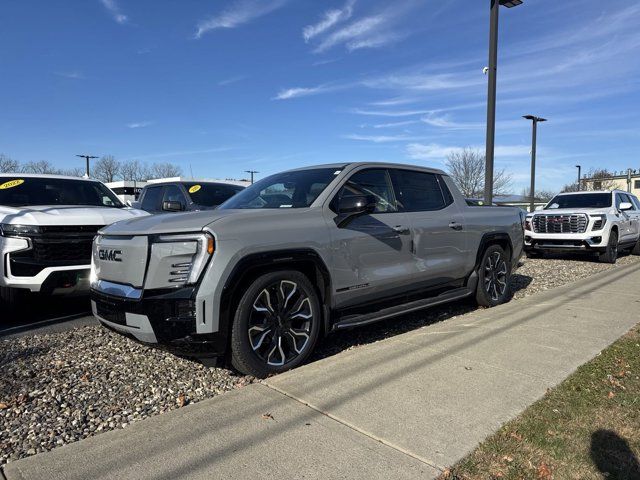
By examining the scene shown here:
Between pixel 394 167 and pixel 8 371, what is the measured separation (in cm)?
400

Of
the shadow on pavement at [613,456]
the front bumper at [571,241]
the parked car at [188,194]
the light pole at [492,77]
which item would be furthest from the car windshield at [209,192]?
the front bumper at [571,241]

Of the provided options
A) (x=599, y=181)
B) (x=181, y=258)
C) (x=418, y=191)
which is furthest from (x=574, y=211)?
(x=599, y=181)

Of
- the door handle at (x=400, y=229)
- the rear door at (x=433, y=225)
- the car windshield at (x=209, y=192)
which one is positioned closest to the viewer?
the door handle at (x=400, y=229)

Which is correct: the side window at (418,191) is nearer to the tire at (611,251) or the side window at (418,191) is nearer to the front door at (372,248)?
the front door at (372,248)

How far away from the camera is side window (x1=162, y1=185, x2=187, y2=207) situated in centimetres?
894

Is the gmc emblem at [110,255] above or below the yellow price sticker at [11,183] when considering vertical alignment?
below

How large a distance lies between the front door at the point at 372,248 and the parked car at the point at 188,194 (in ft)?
14.1

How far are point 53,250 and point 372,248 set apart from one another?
11.6 ft

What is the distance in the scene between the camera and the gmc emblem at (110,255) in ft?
12.5

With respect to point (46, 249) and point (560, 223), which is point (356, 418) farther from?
point (560, 223)

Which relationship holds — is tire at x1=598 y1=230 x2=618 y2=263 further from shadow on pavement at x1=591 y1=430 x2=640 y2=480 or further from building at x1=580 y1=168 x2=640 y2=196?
building at x1=580 y1=168 x2=640 y2=196

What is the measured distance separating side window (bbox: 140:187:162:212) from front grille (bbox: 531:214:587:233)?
360 inches

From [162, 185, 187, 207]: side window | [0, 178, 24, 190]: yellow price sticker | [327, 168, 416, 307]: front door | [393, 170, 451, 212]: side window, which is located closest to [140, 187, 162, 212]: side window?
[162, 185, 187, 207]: side window

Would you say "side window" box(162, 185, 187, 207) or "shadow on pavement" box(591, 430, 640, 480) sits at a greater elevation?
"side window" box(162, 185, 187, 207)
